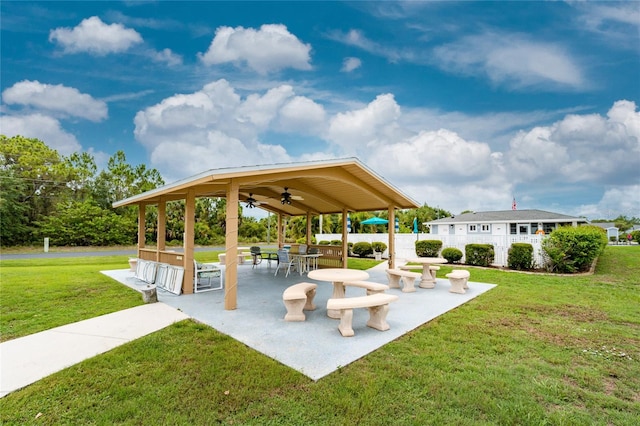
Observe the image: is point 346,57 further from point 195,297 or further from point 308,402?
point 308,402

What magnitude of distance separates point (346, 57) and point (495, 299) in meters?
11.1

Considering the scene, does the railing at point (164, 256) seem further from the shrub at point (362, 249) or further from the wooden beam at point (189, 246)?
the shrub at point (362, 249)

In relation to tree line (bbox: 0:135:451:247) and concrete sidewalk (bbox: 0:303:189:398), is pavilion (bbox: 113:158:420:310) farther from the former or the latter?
tree line (bbox: 0:135:451:247)

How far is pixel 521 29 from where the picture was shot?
10.3 m

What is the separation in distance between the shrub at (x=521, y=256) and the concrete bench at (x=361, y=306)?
9.19m

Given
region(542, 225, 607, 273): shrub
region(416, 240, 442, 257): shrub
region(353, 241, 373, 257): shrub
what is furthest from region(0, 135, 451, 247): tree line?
region(542, 225, 607, 273): shrub

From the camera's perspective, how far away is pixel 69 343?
4.23 m

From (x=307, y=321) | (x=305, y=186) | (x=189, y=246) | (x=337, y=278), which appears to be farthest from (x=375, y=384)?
(x=305, y=186)

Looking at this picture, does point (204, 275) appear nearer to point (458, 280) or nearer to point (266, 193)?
point (266, 193)

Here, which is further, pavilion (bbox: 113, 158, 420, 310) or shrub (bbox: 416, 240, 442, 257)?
shrub (bbox: 416, 240, 442, 257)

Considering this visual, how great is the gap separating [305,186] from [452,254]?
8.07 m

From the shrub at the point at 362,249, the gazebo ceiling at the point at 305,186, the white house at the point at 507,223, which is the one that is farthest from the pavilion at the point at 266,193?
the white house at the point at 507,223

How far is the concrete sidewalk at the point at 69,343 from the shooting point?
3.42 meters

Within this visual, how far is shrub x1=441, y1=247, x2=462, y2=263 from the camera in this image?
1350 cm
